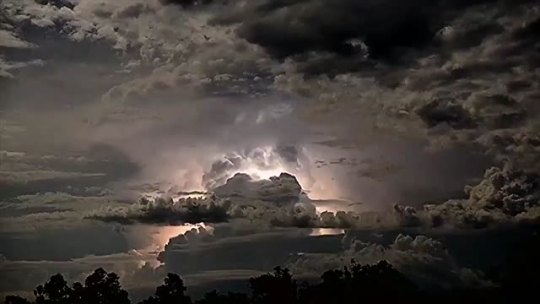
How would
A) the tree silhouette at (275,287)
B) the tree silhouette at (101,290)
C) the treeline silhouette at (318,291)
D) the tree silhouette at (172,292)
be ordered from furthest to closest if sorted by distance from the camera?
the tree silhouette at (101,290) < the tree silhouette at (172,292) < the tree silhouette at (275,287) < the treeline silhouette at (318,291)

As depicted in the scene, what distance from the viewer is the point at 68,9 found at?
15.8 meters

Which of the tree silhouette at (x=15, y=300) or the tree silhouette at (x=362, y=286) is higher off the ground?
the tree silhouette at (x=15, y=300)

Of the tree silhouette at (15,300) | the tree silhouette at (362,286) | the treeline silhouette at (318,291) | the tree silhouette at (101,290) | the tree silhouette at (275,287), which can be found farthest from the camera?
the tree silhouette at (15,300)

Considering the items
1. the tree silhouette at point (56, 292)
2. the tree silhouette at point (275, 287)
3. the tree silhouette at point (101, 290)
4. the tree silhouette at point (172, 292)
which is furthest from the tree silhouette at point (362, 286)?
the tree silhouette at point (56, 292)

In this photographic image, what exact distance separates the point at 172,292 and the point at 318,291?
8.08 feet

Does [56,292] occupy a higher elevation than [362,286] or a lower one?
higher

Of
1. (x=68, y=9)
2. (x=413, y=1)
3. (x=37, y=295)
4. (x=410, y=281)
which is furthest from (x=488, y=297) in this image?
(x=68, y=9)

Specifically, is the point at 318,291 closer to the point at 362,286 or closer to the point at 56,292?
the point at 362,286

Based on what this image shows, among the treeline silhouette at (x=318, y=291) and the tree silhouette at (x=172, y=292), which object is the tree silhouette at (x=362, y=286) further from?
the tree silhouette at (x=172, y=292)

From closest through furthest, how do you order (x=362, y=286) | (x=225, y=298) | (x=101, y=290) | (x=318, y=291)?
(x=362, y=286) → (x=318, y=291) → (x=225, y=298) → (x=101, y=290)

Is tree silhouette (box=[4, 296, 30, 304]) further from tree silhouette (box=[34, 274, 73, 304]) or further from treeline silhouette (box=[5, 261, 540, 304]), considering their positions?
tree silhouette (box=[34, 274, 73, 304])

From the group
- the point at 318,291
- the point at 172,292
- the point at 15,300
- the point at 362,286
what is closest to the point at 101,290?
the point at 172,292

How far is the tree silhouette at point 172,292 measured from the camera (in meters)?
15.0

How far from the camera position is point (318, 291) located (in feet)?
48.6
